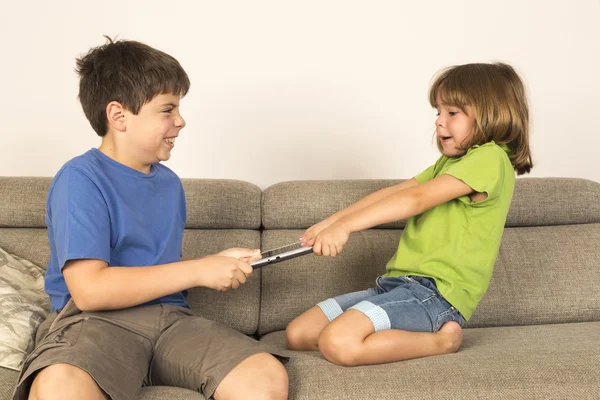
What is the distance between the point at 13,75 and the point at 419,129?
1661 mm

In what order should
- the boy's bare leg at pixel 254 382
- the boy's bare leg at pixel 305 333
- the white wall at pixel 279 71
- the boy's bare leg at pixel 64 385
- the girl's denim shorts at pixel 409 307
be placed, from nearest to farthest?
the boy's bare leg at pixel 64 385 < the boy's bare leg at pixel 254 382 < the girl's denim shorts at pixel 409 307 < the boy's bare leg at pixel 305 333 < the white wall at pixel 279 71

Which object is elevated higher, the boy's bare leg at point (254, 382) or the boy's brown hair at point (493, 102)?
the boy's brown hair at point (493, 102)

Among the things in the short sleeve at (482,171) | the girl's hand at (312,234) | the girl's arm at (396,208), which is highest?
the short sleeve at (482,171)

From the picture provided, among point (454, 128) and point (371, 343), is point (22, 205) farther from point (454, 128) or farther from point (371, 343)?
point (454, 128)

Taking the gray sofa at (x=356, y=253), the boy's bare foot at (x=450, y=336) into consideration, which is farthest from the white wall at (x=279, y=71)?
the boy's bare foot at (x=450, y=336)

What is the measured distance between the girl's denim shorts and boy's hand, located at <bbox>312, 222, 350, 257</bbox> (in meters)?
0.18

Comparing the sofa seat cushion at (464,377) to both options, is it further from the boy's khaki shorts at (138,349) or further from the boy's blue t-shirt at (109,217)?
the boy's blue t-shirt at (109,217)

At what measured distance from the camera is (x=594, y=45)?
3.11 meters

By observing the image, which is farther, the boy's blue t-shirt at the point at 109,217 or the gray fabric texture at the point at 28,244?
the gray fabric texture at the point at 28,244

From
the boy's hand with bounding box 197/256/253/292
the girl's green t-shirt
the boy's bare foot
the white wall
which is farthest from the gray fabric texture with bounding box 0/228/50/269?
the boy's bare foot

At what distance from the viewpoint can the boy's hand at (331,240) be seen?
1.84m

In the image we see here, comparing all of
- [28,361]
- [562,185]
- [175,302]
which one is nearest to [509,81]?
[562,185]

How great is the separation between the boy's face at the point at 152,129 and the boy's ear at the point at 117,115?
0.01 metres

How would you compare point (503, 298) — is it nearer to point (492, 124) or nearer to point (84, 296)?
point (492, 124)
